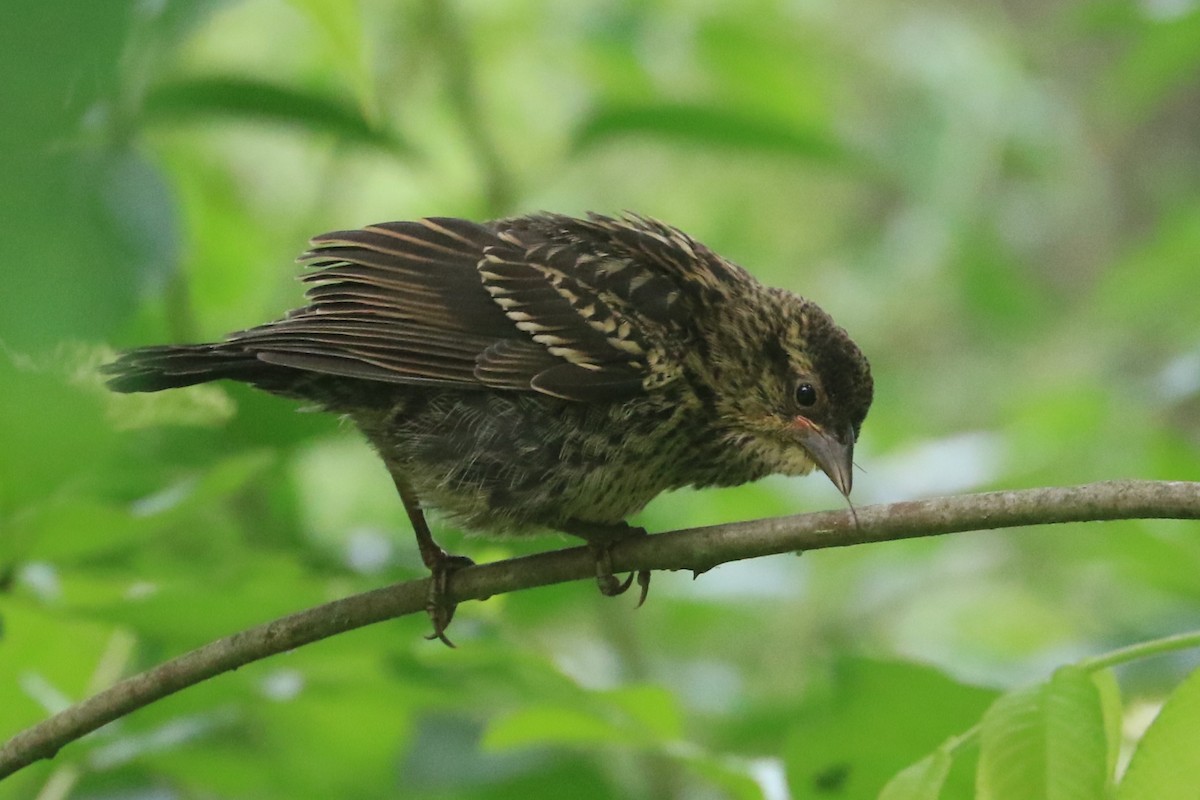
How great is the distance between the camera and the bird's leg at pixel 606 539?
2537 millimetres

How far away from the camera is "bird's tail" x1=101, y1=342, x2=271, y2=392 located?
234cm

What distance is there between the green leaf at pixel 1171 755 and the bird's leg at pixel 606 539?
1.15 metres

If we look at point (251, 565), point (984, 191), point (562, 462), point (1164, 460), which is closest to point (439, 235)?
point (562, 462)

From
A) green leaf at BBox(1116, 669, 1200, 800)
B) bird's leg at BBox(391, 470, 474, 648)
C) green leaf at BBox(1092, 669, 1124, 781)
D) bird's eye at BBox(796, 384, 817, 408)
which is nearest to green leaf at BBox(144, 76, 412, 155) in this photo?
bird's leg at BBox(391, 470, 474, 648)

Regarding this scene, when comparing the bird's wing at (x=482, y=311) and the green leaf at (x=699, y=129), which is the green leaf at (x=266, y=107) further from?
the green leaf at (x=699, y=129)

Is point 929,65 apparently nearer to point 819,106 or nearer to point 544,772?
point 819,106

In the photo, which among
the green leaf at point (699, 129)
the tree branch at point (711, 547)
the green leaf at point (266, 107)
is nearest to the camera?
the tree branch at point (711, 547)

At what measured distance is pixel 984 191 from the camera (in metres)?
7.11

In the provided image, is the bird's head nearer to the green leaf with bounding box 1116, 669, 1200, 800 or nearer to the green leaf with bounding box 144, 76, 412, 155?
the green leaf with bounding box 144, 76, 412, 155

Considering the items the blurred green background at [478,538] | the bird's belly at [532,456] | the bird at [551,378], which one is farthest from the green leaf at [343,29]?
the bird's belly at [532,456]

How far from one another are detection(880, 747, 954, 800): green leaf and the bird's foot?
38.2 inches

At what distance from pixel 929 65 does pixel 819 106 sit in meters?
0.64

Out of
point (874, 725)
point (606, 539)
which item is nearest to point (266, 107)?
point (606, 539)

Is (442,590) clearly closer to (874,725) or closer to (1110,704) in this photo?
(874,725)
